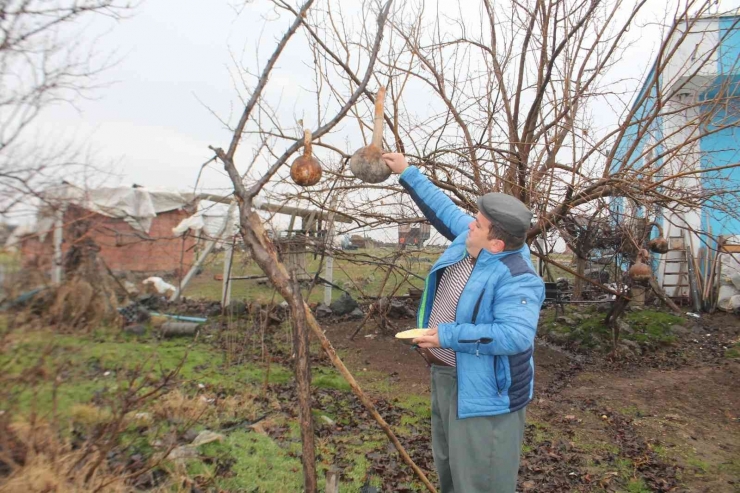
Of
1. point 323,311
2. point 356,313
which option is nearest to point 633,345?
point 356,313

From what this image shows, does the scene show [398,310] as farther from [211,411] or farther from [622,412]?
[211,411]

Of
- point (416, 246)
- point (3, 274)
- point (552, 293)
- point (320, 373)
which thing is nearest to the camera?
point (3, 274)

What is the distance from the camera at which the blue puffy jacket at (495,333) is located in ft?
7.12

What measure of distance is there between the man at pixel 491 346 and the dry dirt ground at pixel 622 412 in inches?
68.7

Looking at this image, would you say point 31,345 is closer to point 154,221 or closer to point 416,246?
point 416,246

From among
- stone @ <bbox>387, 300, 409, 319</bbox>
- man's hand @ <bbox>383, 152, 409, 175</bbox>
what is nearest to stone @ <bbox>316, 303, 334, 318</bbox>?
stone @ <bbox>387, 300, 409, 319</bbox>

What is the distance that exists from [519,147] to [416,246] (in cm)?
238

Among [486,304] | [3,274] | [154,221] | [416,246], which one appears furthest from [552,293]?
[154,221]

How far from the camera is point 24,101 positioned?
411cm

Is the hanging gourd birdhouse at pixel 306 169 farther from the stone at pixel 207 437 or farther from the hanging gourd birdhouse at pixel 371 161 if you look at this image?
the stone at pixel 207 437

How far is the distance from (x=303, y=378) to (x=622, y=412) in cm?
452

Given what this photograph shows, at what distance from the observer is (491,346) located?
2.17 m

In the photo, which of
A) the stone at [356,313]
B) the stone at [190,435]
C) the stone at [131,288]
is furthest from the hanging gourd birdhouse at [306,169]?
the stone at [131,288]

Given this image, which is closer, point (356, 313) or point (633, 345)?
point (633, 345)
